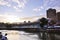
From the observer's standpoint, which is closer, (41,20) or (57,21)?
(57,21)

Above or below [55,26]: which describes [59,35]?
below

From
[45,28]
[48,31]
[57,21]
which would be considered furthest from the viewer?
[48,31]

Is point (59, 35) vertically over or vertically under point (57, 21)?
under

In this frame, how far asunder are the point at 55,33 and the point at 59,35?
415 millimetres

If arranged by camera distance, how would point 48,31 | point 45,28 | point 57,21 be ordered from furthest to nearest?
point 48,31 < point 45,28 < point 57,21

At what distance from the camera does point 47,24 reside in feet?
39.6

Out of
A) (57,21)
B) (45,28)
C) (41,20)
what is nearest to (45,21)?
(41,20)

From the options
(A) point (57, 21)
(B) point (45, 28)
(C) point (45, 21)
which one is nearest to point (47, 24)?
(C) point (45, 21)

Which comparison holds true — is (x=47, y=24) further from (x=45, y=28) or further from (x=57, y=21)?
(x=57, y=21)

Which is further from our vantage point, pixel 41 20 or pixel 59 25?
pixel 41 20

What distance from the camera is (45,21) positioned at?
11.8 metres

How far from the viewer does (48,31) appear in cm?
1162

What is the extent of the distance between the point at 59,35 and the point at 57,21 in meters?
2.10

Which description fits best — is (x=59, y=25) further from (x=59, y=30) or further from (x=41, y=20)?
(x=41, y=20)
